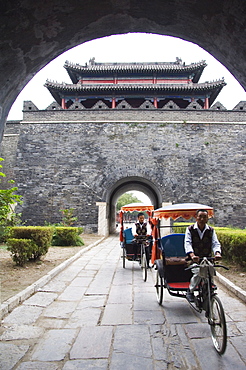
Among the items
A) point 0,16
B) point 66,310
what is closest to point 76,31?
point 0,16

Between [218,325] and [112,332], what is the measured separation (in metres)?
1.11

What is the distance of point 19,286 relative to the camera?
15.0 feet

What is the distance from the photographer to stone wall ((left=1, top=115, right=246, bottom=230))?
1498cm

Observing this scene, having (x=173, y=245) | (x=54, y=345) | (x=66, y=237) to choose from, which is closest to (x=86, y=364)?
(x=54, y=345)

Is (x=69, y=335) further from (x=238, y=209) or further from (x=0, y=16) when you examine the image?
(x=238, y=209)

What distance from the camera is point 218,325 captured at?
2.61m

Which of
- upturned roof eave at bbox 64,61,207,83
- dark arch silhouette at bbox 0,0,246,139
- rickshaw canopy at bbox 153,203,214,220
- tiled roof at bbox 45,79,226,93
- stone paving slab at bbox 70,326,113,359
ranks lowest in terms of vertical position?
stone paving slab at bbox 70,326,113,359

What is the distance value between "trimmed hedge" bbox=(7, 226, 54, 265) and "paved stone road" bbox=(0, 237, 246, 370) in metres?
1.51

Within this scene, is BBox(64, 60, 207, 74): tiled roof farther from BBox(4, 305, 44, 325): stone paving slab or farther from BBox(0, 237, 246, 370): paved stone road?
BBox(4, 305, 44, 325): stone paving slab

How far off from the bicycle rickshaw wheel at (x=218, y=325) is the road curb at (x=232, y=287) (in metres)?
1.62

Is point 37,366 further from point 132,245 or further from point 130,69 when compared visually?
point 130,69

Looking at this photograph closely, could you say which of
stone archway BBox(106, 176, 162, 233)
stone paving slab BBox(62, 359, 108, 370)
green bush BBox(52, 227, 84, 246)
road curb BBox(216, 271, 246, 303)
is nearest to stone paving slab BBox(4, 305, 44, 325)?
stone paving slab BBox(62, 359, 108, 370)

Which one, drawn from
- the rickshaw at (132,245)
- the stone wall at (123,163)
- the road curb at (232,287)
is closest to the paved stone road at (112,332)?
the road curb at (232,287)

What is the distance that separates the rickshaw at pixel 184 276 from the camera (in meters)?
2.64
